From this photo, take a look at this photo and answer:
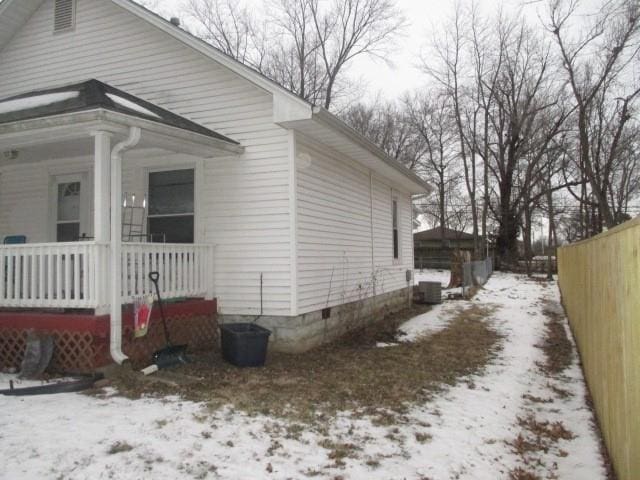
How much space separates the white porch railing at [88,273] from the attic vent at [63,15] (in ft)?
15.7

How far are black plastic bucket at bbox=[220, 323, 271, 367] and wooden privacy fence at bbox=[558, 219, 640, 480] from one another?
3.82 m

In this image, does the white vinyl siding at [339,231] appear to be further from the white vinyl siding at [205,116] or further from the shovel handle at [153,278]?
the shovel handle at [153,278]

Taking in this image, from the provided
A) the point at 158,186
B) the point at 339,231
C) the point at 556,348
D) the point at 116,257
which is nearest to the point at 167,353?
the point at 116,257

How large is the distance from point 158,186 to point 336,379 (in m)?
4.37

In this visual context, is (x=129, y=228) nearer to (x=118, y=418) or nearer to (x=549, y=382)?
(x=118, y=418)

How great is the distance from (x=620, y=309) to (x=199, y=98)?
6.74 m

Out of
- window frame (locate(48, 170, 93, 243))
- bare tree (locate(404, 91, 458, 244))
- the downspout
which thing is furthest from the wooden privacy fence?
bare tree (locate(404, 91, 458, 244))

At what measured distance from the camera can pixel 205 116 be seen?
788 centimetres

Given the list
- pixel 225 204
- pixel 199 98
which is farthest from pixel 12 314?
pixel 199 98

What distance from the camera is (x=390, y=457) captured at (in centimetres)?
371

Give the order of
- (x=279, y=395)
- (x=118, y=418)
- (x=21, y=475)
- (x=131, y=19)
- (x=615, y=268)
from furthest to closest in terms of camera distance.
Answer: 1. (x=131, y=19)
2. (x=279, y=395)
3. (x=118, y=418)
4. (x=615, y=268)
5. (x=21, y=475)

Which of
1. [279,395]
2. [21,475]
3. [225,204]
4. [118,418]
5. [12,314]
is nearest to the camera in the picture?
[21,475]

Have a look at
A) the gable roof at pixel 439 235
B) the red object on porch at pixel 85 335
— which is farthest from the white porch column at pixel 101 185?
the gable roof at pixel 439 235

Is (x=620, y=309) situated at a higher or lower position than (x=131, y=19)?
lower
